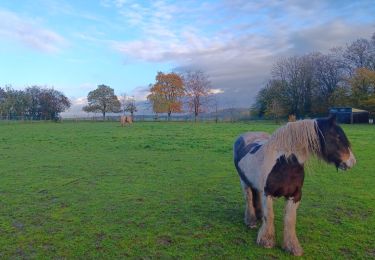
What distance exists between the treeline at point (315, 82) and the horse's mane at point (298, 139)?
5301 cm

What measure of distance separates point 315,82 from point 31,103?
59.2m

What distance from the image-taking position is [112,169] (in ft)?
32.9

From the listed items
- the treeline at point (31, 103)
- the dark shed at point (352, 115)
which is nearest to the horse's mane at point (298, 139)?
the dark shed at point (352, 115)

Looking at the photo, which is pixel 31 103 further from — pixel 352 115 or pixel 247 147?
pixel 247 147

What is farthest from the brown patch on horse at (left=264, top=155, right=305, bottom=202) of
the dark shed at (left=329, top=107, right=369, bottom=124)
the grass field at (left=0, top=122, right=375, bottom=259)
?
the dark shed at (left=329, top=107, right=369, bottom=124)

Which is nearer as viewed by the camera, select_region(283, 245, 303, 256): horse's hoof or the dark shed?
select_region(283, 245, 303, 256): horse's hoof

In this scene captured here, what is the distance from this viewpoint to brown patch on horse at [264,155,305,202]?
163 inches

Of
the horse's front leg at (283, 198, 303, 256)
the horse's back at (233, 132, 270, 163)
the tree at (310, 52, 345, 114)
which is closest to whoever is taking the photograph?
the horse's front leg at (283, 198, 303, 256)

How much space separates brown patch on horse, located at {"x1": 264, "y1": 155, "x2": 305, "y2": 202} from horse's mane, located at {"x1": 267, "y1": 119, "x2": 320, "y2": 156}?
0.40ft

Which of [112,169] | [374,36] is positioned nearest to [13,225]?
[112,169]

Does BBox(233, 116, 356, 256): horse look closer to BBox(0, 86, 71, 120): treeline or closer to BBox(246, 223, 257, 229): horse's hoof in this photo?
BBox(246, 223, 257, 229): horse's hoof

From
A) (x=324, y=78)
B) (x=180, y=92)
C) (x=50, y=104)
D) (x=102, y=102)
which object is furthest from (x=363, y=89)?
(x=50, y=104)

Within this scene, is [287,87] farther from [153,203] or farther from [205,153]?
[153,203]

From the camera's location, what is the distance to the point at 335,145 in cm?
397
